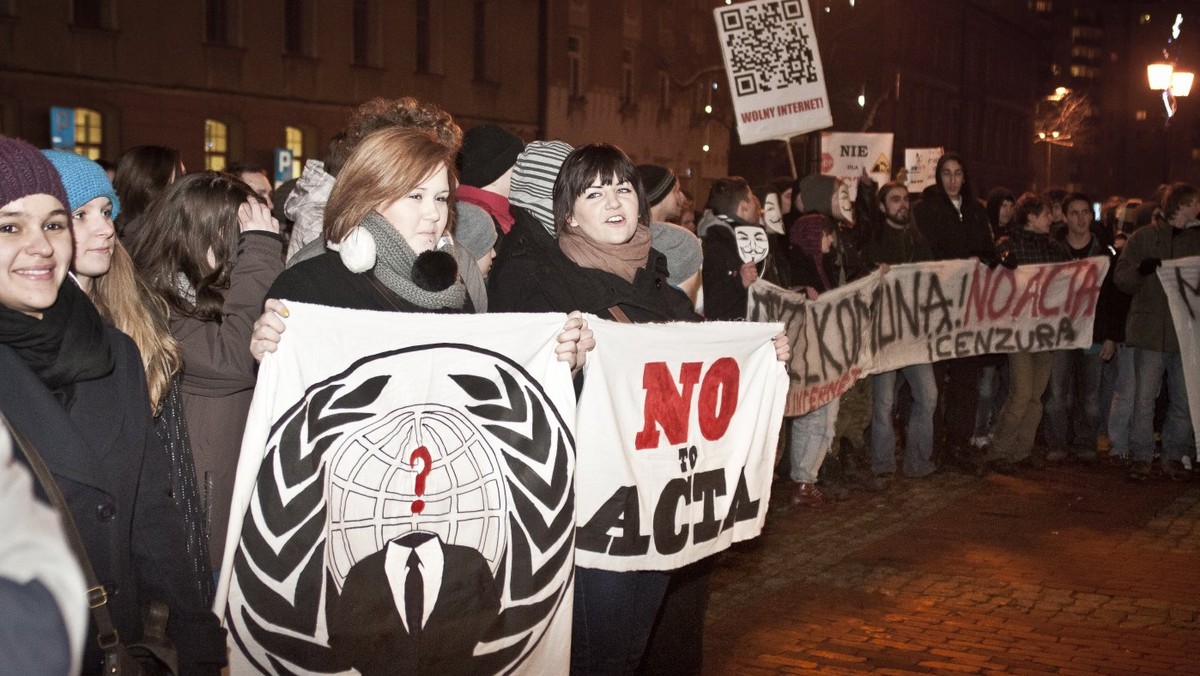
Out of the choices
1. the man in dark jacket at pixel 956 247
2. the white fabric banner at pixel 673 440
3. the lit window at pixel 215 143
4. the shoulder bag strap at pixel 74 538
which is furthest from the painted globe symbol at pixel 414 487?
the lit window at pixel 215 143

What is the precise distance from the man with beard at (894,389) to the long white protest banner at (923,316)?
200mm

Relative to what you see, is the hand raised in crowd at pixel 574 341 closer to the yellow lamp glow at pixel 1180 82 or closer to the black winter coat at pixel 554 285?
the black winter coat at pixel 554 285

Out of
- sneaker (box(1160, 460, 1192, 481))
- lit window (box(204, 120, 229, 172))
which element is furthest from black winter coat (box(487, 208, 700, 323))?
lit window (box(204, 120, 229, 172))

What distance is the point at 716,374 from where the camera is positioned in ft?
16.0

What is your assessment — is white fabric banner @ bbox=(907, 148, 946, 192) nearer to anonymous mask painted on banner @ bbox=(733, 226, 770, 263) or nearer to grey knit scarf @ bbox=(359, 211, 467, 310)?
anonymous mask painted on banner @ bbox=(733, 226, 770, 263)

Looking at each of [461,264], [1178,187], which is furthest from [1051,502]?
[461,264]

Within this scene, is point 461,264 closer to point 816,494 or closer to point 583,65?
point 816,494

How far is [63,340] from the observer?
2777 mm

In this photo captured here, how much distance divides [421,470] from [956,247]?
26.2 feet

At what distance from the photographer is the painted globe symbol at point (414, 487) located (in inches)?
147

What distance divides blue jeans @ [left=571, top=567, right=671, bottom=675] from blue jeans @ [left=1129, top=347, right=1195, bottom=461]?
739 centimetres

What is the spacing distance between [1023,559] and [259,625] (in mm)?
5207

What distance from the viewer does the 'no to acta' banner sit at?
12.1 feet

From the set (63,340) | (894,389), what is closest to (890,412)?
(894,389)
